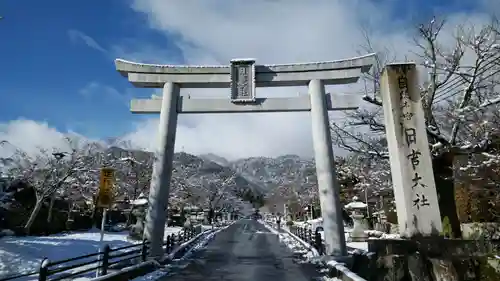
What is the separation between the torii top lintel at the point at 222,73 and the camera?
676 inches

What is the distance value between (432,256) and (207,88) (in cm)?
1257

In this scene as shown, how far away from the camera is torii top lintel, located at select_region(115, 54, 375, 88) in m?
17.2

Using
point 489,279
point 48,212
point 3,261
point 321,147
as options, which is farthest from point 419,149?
point 48,212

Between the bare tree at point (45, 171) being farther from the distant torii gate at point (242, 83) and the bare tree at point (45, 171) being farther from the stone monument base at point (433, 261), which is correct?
the stone monument base at point (433, 261)

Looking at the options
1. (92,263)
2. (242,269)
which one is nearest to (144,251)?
(242,269)

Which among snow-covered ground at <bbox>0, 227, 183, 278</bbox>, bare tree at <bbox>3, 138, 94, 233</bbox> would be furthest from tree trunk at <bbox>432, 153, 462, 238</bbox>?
bare tree at <bbox>3, 138, 94, 233</bbox>

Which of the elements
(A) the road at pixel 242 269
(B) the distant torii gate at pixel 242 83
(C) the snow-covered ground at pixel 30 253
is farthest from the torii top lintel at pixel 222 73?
(A) the road at pixel 242 269

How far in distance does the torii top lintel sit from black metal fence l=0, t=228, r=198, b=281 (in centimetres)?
755

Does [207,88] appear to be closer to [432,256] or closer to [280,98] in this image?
[280,98]

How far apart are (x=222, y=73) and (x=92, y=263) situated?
1035 centimetres

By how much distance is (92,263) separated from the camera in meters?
9.92

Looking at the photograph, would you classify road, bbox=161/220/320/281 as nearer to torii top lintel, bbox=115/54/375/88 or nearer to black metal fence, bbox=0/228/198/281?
black metal fence, bbox=0/228/198/281

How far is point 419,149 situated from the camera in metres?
10.6

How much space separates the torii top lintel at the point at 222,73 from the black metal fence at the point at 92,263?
755cm
